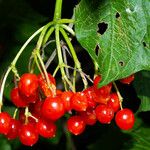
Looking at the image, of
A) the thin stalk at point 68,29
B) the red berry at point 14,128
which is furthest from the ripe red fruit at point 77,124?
the thin stalk at point 68,29

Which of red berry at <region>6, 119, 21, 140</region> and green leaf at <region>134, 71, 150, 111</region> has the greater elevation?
green leaf at <region>134, 71, 150, 111</region>

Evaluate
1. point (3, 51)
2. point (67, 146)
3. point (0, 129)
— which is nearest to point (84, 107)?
point (0, 129)

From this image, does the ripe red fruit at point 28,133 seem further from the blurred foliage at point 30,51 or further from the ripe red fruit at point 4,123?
the blurred foliage at point 30,51

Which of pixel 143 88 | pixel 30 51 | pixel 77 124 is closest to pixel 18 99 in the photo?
pixel 77 124

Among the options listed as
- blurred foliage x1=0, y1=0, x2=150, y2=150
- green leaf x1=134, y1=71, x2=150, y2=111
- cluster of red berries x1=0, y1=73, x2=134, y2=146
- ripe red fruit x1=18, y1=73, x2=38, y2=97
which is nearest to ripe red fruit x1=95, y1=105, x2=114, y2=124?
cluster of red berries x1=0, y1=73, x2=134, y2=146

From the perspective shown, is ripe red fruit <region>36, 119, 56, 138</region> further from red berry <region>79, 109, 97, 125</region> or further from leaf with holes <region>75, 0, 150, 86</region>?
leaf with holes <region>75, 0, 150, 86</region>

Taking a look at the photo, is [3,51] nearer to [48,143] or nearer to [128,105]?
[48,143]
